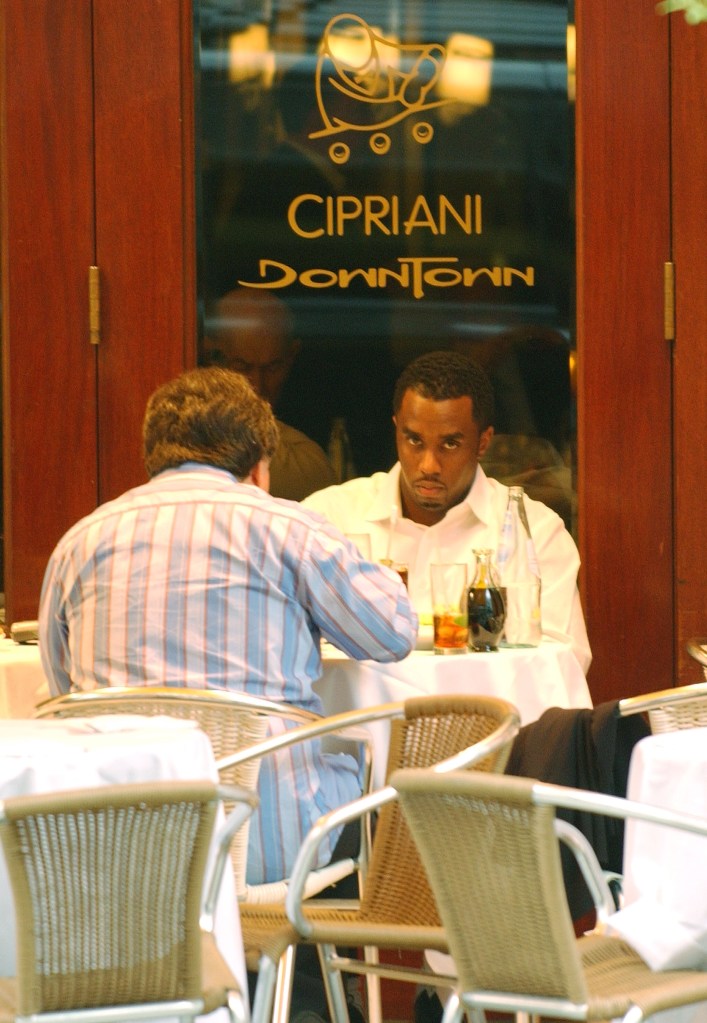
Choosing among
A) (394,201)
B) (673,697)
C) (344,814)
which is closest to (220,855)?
(344,814)

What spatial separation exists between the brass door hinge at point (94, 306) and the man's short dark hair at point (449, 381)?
0.91m

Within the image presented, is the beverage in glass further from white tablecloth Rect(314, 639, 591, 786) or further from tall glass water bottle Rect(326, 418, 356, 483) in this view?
tall glass water bottle Rect(326, 418, 356, 483)

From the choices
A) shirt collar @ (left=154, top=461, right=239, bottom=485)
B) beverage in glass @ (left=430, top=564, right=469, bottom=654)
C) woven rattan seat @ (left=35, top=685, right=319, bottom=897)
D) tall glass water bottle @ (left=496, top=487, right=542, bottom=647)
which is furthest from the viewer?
tall glass water bottle @ (left=496, top=487, right=542, bottom=647)

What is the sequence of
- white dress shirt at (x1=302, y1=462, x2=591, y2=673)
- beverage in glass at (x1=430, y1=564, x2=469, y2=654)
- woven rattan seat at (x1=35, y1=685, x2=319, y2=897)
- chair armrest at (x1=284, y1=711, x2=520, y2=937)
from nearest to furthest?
chair armrest at (x1=284, y1=711, x2=520, y2=937)
woven rattan seat at (x1=35, y1=685, x2=319, y2=897)
beverage in glass at (x1=430, y1=564, x2=469, y2=654)
white dress shirt at (x1=302, y1=462, x2=591, y2=673)

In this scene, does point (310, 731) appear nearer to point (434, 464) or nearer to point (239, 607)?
point (239, 607)

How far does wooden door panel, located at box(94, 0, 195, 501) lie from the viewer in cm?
496

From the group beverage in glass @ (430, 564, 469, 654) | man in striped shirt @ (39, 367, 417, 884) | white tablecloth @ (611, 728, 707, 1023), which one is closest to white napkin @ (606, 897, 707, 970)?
white tablecloth @ (611, 728, 707, 1023)

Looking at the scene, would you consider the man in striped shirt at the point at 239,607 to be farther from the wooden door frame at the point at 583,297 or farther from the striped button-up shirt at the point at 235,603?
the wooden door frame at the point at 583,297

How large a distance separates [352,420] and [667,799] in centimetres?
289

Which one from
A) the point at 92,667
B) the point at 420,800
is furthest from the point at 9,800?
the point at 92,667

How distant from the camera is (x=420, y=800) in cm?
202

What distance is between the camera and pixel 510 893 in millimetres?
2010

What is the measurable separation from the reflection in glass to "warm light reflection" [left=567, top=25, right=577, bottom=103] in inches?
0.7

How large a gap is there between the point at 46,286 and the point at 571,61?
1.71 metres
